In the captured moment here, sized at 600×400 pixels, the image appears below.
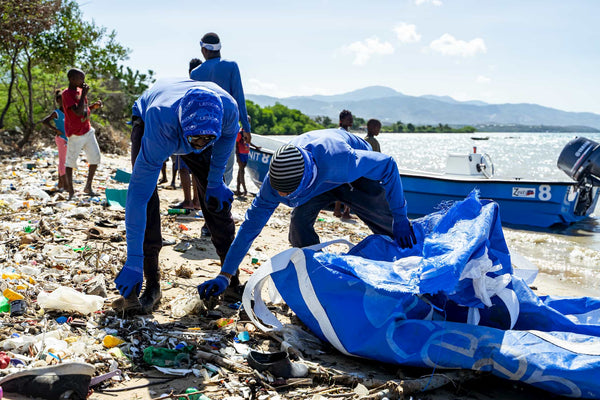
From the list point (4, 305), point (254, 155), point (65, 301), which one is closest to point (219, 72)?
point (65, 301)

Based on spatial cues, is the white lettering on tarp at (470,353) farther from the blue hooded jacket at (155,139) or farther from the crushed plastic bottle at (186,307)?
the blue hooded jacket at (155,139)

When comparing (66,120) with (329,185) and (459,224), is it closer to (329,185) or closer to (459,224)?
(329,185)

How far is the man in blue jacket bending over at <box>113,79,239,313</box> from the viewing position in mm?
2535

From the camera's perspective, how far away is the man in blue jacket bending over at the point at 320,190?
2703 millimetres

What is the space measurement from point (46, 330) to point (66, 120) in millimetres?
4386

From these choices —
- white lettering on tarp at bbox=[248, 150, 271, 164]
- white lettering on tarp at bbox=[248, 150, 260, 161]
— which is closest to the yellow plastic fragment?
white lettering on tarp at bbox=[248, 150, 271, 164]

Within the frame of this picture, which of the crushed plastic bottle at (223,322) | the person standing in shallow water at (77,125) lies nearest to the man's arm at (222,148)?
the crushed plastic bottle at (223,322)

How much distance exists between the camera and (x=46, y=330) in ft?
8.59

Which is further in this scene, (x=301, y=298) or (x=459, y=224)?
(x=459, y=224)

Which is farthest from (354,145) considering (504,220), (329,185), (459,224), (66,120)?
(504,220)

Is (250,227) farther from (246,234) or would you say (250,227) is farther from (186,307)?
(186,307)

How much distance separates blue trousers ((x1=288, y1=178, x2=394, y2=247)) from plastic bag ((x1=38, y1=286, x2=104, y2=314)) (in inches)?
53.8

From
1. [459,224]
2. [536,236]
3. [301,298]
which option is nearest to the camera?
[301,298]

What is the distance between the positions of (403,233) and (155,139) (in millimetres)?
1679
